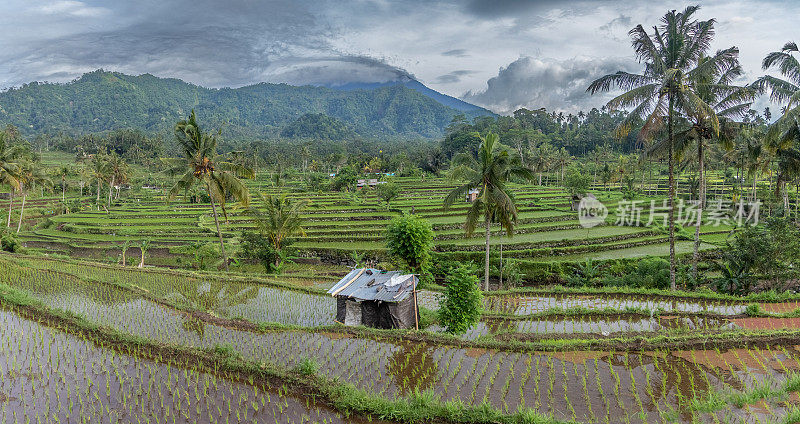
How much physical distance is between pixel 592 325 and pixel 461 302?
4.08 meters

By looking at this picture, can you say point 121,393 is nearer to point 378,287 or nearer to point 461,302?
point 378,287

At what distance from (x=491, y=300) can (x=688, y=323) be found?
567 cm

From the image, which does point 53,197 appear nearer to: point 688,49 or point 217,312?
point 217,312

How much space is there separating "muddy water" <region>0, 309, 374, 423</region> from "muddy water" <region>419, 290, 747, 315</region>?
261 inches

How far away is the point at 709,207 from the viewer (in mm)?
34375

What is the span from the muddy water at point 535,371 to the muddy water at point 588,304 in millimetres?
3882

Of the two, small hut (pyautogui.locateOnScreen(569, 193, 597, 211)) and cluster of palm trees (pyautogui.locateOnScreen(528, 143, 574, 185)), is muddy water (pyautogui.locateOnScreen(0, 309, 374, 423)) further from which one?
cluster of palm trees (pyautogui.locateOnScreen(528, 143, 574, 185))

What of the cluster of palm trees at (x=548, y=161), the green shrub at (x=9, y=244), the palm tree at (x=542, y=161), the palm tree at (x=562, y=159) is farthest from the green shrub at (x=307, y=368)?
the palm tree at (x=562, y=159)

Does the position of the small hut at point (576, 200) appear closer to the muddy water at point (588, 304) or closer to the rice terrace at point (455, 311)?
the rice terrace at point (455, 311)

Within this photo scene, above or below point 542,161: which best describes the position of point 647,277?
below

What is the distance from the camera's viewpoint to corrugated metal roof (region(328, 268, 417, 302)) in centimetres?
1055

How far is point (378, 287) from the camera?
36.0 feet

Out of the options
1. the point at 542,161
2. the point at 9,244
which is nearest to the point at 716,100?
the point at 9,244

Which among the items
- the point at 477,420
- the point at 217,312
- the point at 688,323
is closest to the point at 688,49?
the point at 688,323
